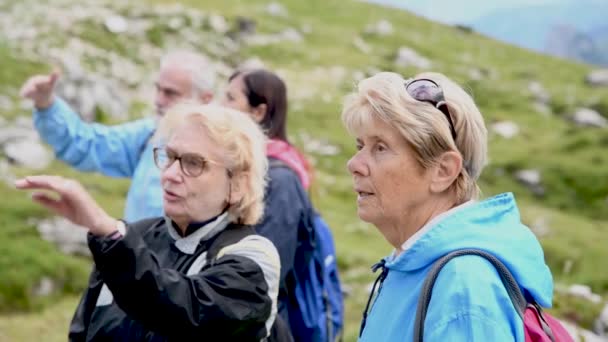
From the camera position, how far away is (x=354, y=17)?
57188 mm

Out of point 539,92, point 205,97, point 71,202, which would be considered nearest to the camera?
point 71,202

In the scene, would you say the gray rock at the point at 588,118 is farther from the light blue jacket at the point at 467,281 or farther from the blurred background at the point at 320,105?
the light blue jacket at the point at 467,281

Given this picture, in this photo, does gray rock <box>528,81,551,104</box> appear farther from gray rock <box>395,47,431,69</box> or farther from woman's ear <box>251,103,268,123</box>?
woman's ear <box>251,103,268,123</box>

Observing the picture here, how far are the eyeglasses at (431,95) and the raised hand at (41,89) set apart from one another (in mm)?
4094

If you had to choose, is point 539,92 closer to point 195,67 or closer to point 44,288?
point 44,288

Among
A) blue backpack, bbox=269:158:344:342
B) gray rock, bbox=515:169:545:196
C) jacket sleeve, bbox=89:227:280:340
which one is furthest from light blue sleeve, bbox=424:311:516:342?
gray rock, bbox=515:169:545:196

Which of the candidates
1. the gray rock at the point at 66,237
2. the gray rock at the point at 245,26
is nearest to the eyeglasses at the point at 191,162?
the gray rock at the point at 66,237

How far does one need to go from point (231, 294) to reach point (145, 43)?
33221 millimetres

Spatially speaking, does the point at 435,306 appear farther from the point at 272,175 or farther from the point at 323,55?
the point at 323,55

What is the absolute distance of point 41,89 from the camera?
267 inches

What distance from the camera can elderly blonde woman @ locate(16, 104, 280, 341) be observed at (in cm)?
340

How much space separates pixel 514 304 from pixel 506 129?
1246 inches

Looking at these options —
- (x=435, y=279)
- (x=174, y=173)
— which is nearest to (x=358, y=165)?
(x=435, y=279)

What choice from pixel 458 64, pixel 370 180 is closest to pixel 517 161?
pixel 458 64
